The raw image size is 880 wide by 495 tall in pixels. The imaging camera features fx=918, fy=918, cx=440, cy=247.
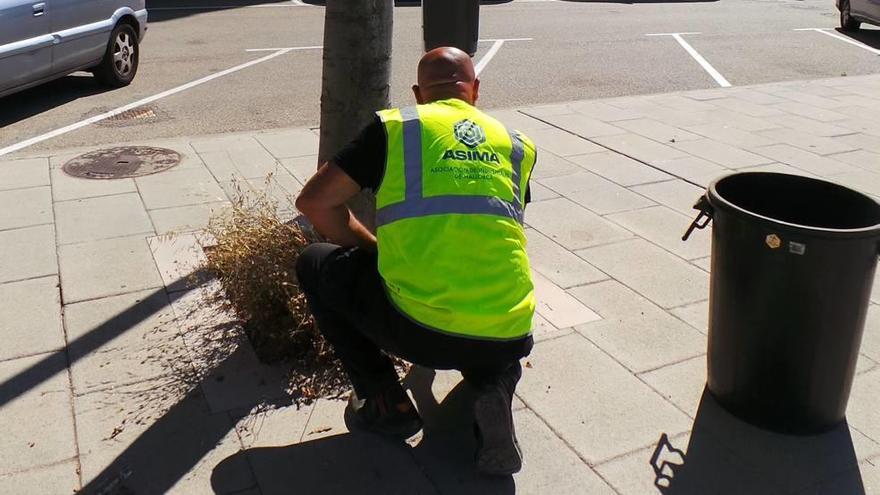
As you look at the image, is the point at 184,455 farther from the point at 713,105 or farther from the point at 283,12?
the point at 283,12

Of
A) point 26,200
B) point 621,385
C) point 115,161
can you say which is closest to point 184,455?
point 621,385

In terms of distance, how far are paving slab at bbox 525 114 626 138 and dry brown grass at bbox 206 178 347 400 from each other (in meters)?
4.90

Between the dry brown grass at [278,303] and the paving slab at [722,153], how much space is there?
469cm

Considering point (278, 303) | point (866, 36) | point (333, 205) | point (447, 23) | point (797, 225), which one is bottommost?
point (866, 36)

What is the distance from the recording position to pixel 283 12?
17656 mm

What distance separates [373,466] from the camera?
3.48m

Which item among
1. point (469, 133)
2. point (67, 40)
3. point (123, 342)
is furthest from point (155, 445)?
point (67, 40)

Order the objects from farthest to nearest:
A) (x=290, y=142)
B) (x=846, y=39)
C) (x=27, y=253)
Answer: (x=846, y=39) → (x=290, y=142) → (x=27, y=253)

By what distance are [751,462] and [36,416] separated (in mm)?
2865

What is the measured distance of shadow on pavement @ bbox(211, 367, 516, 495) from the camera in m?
3.36

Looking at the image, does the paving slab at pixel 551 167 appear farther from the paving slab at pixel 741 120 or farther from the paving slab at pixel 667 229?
the paving slab at pixel 741 120

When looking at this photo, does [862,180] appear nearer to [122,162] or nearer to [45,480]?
[122,162]

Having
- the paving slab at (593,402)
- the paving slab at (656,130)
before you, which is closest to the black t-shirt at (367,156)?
the paving slab at (593,402)

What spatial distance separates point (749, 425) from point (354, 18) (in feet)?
8.60
